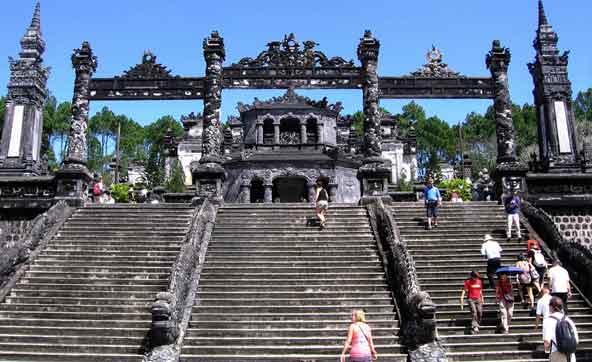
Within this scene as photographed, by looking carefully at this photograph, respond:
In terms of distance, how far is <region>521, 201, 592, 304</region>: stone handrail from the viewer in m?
11.4

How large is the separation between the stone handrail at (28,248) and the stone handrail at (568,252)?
12698 millimetres

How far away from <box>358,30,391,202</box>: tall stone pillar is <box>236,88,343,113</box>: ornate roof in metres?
14.2

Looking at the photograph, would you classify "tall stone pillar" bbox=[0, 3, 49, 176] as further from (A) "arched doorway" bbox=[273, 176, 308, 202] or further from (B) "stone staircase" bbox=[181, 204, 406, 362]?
(A) "arched doorway" bbox=[273, 176, 308, 202]

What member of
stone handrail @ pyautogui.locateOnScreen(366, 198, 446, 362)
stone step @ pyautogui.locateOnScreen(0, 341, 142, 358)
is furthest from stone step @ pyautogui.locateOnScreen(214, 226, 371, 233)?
stone step @ pyautogui.locateOnScreen(0, 341, 142, 358)

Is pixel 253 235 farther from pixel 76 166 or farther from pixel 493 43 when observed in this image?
pixel 493 43

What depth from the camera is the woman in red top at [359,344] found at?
7250 mm

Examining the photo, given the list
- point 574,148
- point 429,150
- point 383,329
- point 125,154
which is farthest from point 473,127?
point 383,329

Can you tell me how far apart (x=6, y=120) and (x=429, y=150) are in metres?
57.3

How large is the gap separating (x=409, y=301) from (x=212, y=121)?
11.5m

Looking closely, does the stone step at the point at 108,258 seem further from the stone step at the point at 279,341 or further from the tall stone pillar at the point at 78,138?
the tall stone pillar at the point at 78,138

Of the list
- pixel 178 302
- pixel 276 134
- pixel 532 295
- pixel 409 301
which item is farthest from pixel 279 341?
pixel 276 134

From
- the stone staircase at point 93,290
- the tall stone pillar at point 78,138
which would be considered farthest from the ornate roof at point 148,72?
the stone staircase at point 93,290

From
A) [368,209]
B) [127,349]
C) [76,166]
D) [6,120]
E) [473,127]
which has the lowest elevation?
[127,349]

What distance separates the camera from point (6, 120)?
A: 66.0 feet
